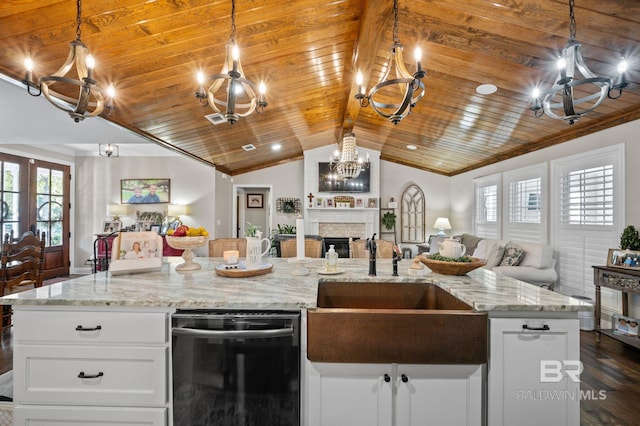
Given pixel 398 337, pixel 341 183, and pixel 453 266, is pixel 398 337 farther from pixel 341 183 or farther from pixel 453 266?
pixel 341 183

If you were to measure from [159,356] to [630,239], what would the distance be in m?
4.06

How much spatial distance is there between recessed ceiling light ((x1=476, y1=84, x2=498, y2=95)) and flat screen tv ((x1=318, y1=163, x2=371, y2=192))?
378cm

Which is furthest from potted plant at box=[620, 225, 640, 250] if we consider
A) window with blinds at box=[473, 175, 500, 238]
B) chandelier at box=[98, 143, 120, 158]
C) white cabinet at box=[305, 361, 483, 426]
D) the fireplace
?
chandelier at box=[98, 143, 120, 158]

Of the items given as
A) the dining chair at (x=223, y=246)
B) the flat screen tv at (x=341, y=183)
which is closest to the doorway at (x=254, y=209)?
the flat screen tv at (x=341, y=183)

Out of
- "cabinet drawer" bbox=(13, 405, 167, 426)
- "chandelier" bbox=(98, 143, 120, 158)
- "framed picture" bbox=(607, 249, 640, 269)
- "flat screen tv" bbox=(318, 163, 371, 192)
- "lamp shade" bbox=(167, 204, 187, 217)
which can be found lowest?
"cabinet drawer" bbox=(13, 405, 167, 426)

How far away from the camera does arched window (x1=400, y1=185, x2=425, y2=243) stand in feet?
24.9

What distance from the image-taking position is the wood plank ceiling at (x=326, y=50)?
80.7 inches

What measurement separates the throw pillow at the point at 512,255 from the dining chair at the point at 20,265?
5671 mm

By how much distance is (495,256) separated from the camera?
4.51 metres

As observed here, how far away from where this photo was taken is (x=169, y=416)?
135 centimetres

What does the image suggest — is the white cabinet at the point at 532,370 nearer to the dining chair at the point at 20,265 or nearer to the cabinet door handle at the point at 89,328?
the cabinet door handle at the point at 89,328

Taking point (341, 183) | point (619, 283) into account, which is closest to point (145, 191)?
point (341, 183)

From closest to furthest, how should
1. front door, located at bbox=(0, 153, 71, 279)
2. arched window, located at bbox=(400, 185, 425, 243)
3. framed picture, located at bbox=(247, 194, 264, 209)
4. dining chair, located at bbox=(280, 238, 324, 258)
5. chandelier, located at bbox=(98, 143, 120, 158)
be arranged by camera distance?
dining chair, located at bbox=(280, 238, 324, 258) → front door, located at bbox=(0, 153, 71, 279) → chandelier, located at bbox=(98, 143, 120, 158) → arched window, located at bbox=(400, 185, 425, 243) → framed picture, located at bbox=(247, 194, 264, 209)

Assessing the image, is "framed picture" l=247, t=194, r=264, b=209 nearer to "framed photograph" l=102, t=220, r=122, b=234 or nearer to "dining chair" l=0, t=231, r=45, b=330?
"framed photograph" l=102, t=220, r=122, b=234
